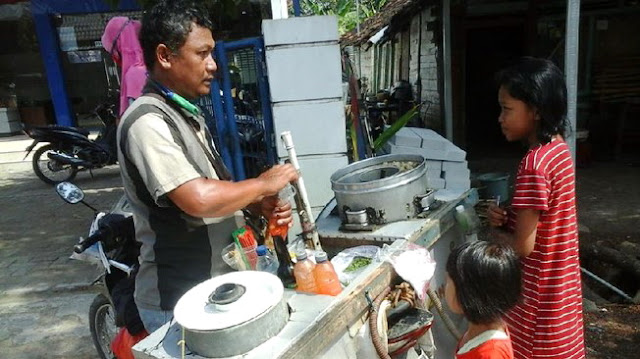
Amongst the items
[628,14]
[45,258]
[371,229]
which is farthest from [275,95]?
[628,14]

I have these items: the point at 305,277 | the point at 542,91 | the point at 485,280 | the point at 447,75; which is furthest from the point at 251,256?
the point at 447,75

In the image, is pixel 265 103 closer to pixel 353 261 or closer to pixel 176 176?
pixel 353 261

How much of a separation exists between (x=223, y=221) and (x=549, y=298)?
56.0 inches

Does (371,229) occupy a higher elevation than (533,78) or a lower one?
lower

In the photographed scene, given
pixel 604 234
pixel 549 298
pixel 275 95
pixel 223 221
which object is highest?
pixel 275 95

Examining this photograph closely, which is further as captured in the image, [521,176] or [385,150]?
[385,150]

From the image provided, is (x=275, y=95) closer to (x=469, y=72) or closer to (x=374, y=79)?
(x=469, y=72)

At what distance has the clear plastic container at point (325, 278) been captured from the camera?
5.77 ft

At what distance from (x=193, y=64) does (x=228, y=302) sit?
90 centimetres

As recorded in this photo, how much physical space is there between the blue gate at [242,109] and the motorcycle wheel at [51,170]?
547 centimetres

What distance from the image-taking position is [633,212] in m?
5.43

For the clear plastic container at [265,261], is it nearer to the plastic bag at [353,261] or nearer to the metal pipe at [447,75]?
the plastic bag at [353,261]

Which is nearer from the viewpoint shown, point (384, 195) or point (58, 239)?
point (384, 195)

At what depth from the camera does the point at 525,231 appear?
1885 mm
